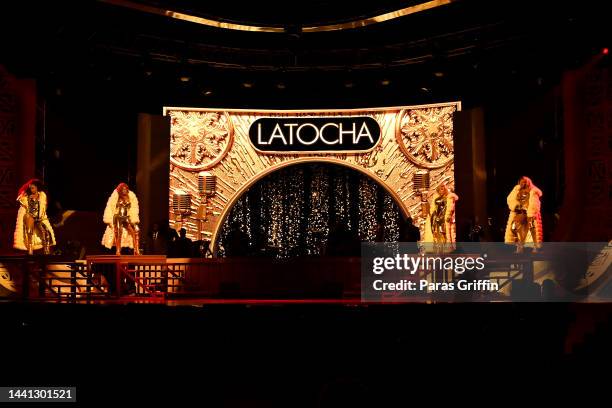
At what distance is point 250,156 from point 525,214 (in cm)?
594

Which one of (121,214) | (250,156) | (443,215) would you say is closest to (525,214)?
(443,215)

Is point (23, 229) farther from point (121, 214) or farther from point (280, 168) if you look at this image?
point (280, 168)

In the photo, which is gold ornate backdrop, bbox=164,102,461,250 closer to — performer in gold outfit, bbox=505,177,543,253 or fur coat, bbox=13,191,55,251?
performer in gold outfit, bbox=505,177,543,253

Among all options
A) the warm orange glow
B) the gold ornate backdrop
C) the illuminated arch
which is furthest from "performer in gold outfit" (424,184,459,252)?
the warm orange glow

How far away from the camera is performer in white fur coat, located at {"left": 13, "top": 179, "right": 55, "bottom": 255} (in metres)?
9.85

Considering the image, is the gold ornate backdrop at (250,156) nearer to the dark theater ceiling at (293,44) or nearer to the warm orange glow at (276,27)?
the dark theater ceiling at (293,44)

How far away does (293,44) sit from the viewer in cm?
1320

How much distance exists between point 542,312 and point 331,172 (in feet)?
26.0

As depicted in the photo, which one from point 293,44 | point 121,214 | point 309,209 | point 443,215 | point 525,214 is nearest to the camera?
point 121,214

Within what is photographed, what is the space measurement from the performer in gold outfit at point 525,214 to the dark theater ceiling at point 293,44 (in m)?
2.08

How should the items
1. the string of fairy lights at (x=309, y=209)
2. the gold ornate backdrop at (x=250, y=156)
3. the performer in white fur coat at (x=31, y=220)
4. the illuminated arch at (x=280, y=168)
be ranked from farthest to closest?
the string of fairy lights at (x=309, y=209) < the illuminated arch at (x=280, y=168) < the gold ornate backdrop at (x=250, y=156) < the performer in white fur coat at (x=31, y=220)

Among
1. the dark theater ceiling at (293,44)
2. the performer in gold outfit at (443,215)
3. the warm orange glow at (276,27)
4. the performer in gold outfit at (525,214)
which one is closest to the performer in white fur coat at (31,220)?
the dark theater ceiling at (293,44)

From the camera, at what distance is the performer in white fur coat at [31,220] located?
985 centimetres

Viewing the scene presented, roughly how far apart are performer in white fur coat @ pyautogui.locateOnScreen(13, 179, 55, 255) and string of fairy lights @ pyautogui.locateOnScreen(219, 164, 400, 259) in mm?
4810
